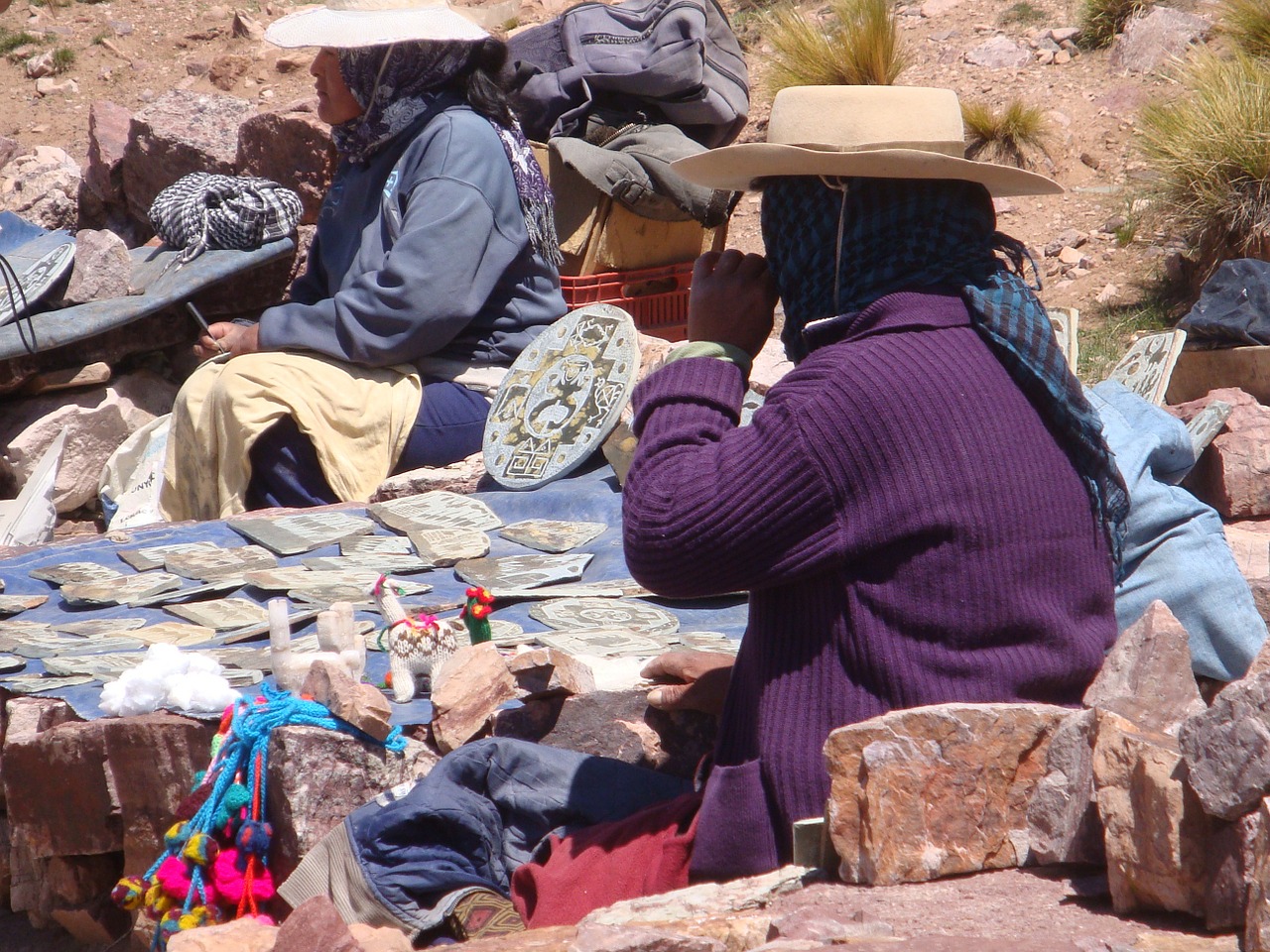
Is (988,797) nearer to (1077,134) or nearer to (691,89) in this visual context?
(691,89)

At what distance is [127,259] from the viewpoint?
661 centimetres

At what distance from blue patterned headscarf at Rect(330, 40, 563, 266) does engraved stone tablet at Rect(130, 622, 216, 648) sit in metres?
2.07

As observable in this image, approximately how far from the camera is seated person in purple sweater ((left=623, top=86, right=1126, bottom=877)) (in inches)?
70.1

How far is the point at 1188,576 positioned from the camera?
8.07 ft

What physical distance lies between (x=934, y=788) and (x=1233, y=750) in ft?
1.38

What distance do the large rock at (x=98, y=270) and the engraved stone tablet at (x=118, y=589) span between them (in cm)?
305

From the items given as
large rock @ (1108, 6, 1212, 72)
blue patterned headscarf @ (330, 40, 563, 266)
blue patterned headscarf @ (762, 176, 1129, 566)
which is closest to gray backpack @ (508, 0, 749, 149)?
blue patterned headscarf @ (330, 40, 563, 266)

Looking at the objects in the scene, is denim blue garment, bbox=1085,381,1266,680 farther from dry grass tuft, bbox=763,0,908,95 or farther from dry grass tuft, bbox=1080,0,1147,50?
dry grass tuft, bbox=1080,0,1147,50

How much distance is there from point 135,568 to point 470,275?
1.50 m

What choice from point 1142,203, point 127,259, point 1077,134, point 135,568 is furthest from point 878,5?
point 135,568

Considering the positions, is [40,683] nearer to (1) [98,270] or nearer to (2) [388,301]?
(2) [388,301]

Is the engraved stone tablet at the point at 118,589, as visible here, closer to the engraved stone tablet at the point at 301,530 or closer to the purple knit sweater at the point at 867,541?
the engraved stone tablet at the point at 301,530

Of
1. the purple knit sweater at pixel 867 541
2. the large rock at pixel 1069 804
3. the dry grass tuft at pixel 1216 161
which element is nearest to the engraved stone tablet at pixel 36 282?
the purple knit sweater at pixel 867 541

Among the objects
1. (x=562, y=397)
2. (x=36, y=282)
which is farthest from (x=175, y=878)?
(x=36, y=282)
